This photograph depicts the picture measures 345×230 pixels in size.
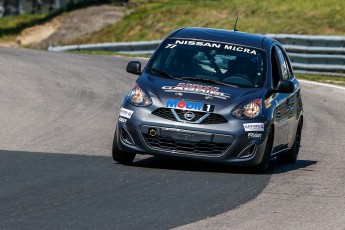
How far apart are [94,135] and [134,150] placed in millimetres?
3120

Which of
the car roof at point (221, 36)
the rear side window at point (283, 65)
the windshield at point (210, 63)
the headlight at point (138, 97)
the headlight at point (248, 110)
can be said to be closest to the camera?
the headlight at point (248, 110)

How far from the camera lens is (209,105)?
37.3 feet

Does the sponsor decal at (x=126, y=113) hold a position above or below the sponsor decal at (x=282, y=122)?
above

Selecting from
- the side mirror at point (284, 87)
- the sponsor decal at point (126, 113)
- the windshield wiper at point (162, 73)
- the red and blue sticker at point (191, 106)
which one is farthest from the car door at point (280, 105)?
the sponsor decal at point (126, 113)

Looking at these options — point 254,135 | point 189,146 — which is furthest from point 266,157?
point 189,146

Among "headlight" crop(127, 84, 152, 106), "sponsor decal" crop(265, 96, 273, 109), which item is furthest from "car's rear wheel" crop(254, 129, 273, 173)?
"headlight" crop(127, 84, 152, 106)

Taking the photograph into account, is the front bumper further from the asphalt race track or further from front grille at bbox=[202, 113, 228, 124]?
the asphalt race track

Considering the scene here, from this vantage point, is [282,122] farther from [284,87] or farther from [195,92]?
[195,92]

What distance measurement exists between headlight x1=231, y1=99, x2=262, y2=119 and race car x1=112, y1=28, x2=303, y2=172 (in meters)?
0.01

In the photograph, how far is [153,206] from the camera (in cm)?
916

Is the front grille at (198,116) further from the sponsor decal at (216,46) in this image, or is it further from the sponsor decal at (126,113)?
the sponsor decal at (216,46)

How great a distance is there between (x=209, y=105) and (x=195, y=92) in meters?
0.29

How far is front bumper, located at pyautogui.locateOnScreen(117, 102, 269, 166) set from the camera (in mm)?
11312

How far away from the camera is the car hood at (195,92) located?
11.4 metres
